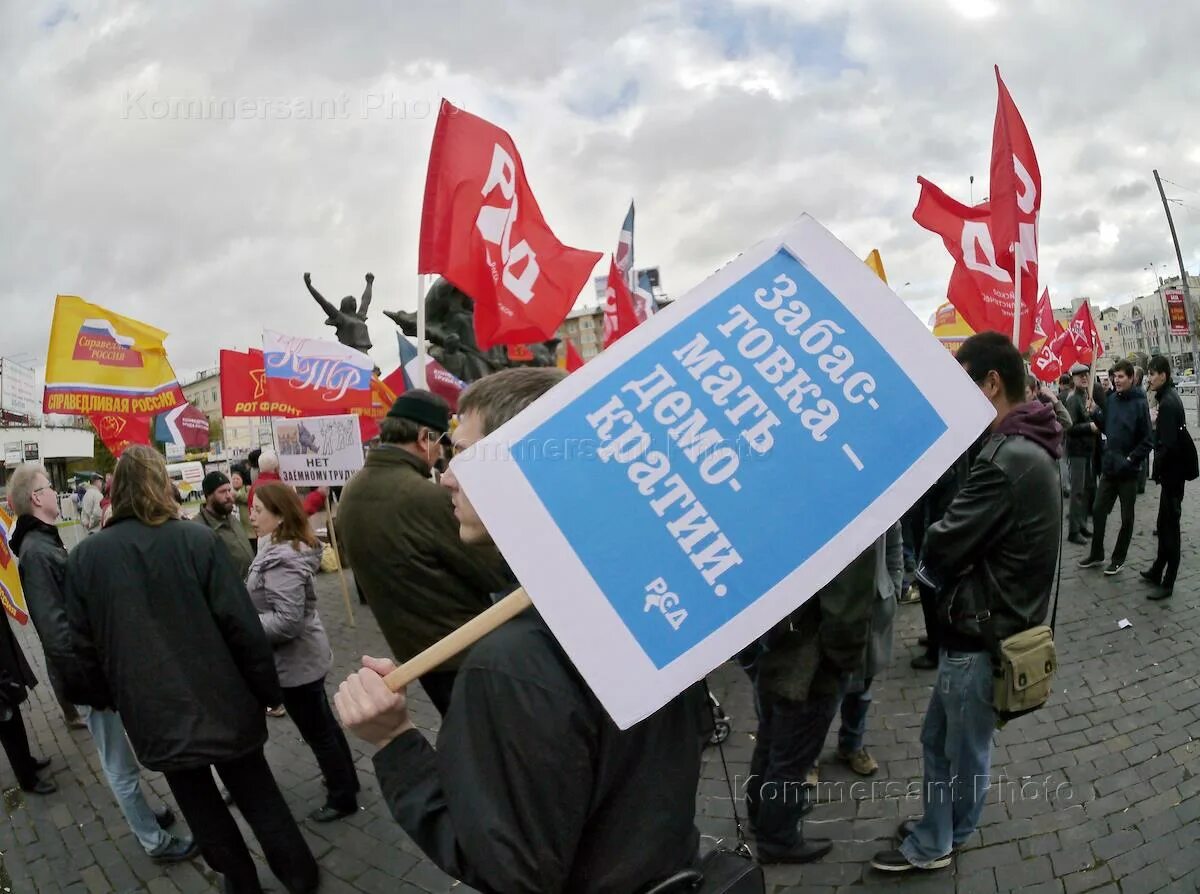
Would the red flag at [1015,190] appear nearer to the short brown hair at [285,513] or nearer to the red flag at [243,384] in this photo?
the short brown hair at [285,513]

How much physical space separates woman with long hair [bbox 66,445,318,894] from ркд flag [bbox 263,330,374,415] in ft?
16.7

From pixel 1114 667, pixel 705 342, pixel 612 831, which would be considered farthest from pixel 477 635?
pixel 1114 667

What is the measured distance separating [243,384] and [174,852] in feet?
24.3

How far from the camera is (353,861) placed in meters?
3.39

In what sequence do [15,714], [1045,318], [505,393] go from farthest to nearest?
1. [1045,318]
2. [15,714]
3. [505,393]

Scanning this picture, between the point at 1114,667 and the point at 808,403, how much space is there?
16.1ft

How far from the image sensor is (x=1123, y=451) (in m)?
6.59

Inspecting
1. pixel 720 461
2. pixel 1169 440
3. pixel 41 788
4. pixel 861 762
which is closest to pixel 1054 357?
pixel 1169 440

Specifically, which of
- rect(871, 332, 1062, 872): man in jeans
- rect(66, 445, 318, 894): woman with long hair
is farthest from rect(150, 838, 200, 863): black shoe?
rect(871, 332, 1062, 872): man in jeans

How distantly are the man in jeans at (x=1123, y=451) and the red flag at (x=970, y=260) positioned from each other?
1.69 m

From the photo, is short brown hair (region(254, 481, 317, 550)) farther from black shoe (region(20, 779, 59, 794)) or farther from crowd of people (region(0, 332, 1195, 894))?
black shoe (region(20, 779, 59, 794))

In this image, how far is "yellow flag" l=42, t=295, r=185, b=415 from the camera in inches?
Answer: 278

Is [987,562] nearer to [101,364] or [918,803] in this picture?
[918,803]

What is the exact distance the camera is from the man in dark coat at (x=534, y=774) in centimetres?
106
